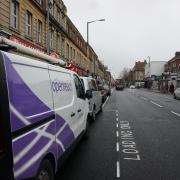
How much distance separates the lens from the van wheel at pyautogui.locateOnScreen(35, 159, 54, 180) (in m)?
4.12

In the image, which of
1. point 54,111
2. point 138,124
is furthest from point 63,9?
point 54,111

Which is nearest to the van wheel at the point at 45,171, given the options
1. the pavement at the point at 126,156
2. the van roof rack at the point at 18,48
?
the pavement at the point at 126,156

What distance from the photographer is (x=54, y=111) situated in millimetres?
4879

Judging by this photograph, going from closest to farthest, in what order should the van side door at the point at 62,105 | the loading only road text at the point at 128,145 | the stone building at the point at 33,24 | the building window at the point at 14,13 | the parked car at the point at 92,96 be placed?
the van side door at the point at 62,105 → the loading only road text at the point at 128,145 → the parked car at the point at 92,96 → the stone building at the point at 33,24 → the building window at the point at 14,13

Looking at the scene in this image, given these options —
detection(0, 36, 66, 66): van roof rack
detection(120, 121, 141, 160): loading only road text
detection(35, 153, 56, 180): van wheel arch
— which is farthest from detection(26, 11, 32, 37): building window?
detection(35, 153, 56, 180): van wheel arch

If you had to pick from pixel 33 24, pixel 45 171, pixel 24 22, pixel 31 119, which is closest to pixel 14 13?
pixel 24 22

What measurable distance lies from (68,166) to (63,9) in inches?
1188

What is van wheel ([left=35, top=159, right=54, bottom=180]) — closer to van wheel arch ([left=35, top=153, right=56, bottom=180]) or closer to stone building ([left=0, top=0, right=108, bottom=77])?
van wheel arch ([left=35, top=153, right=56, bottom=180])

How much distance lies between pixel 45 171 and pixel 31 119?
3.10 ft

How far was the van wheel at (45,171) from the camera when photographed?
4119 mm

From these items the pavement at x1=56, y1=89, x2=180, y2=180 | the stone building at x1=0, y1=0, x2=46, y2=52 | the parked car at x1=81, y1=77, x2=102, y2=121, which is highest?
the stone building at x1=0, y1=0, x2=46, y2=52

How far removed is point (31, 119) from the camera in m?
3.87

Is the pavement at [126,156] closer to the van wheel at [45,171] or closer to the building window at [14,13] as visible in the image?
the van wheel at [45,171]

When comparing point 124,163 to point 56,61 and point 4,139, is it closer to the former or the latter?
point 56,61
